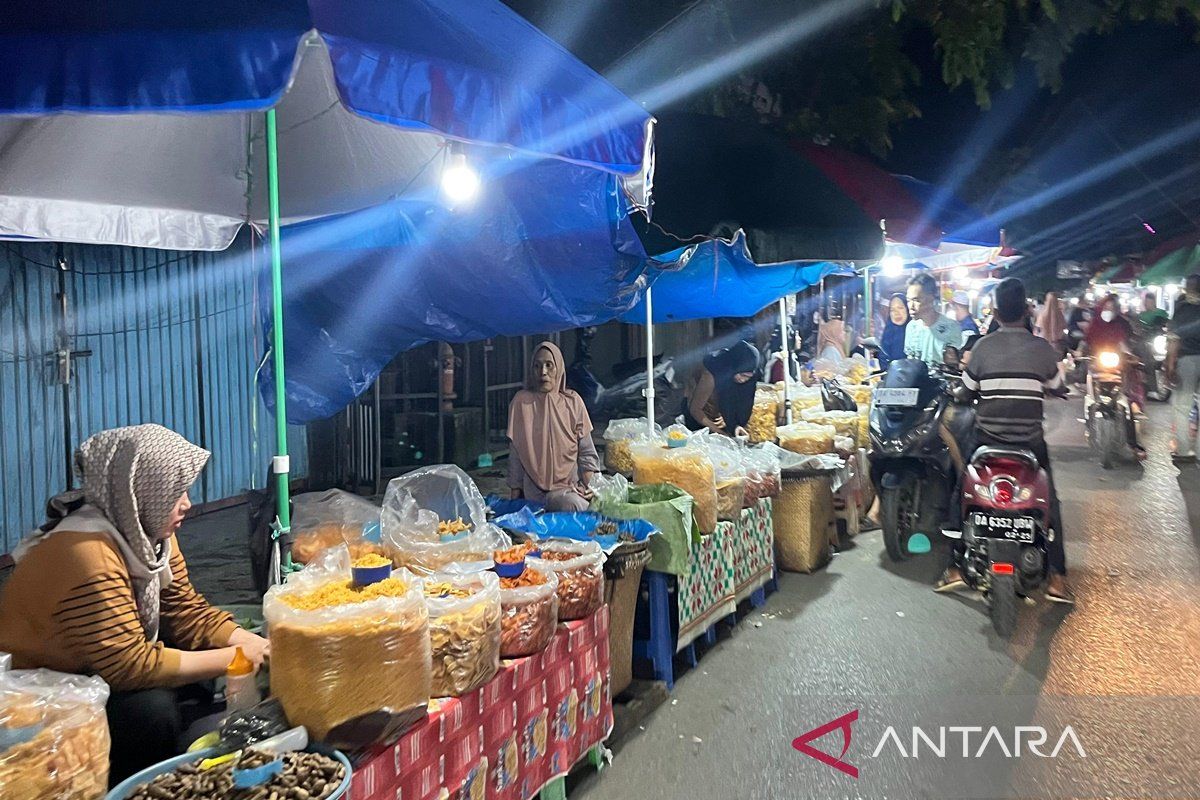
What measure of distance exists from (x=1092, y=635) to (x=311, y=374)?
16.8 ft

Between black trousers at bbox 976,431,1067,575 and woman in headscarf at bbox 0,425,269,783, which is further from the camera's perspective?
black trousers at bbox 976,431,1067,575

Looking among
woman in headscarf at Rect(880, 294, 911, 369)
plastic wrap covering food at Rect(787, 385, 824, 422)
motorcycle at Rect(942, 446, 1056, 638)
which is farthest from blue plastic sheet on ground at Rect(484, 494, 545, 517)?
woman in headscarf at Rect(880, 294, 911, 369)

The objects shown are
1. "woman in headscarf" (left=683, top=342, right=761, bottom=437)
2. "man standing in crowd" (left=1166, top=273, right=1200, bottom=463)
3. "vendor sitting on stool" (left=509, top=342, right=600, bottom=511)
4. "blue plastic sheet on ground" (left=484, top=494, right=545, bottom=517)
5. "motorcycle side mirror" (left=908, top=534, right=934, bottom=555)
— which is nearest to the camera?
"blue plastic sheet on ground" (left=484, top=494, right=545, bottom=517)

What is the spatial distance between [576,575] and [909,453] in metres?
4.09

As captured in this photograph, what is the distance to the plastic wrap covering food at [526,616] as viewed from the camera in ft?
10.3

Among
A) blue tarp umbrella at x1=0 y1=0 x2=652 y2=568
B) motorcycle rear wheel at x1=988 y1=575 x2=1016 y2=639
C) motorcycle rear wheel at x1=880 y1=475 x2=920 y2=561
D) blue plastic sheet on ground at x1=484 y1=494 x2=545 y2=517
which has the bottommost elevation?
motorcycle rear wheel at x1=988 y1=575 x2=1016 y2=639

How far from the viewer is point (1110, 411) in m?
11.1

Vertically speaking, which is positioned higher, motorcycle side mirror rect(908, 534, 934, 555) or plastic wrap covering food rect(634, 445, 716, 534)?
plastic wrap covering food rect(634, 445, 716, 534)

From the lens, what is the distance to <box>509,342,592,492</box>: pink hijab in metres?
5.25

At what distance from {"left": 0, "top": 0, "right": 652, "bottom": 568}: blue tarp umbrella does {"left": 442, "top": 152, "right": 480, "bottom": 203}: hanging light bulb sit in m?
0.12

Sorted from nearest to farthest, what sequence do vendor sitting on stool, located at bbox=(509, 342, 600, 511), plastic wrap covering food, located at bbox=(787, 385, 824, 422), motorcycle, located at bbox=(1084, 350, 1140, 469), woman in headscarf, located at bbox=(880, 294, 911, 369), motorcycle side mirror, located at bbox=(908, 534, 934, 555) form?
vendor sitting on stool, located at bbox=(509, 342, 600, 511), motorcycle side mirror, located at bbox=(908, 534, 934, 555), plastic wrap covering food, located at bbox=(787, 385, 824, 422), woman in headscarf, located at bbox=(880, 294, 911, 369), motorcycle, located at bbox=(1084, 350, 1140, 469)

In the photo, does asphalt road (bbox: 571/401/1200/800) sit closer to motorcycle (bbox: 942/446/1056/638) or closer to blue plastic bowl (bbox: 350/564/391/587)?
motorcycle (bbox: 942/446/1056/638)

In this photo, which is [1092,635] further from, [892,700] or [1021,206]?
[1021,206]

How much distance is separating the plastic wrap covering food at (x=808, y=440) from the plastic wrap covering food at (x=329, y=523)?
4166 millimetres
